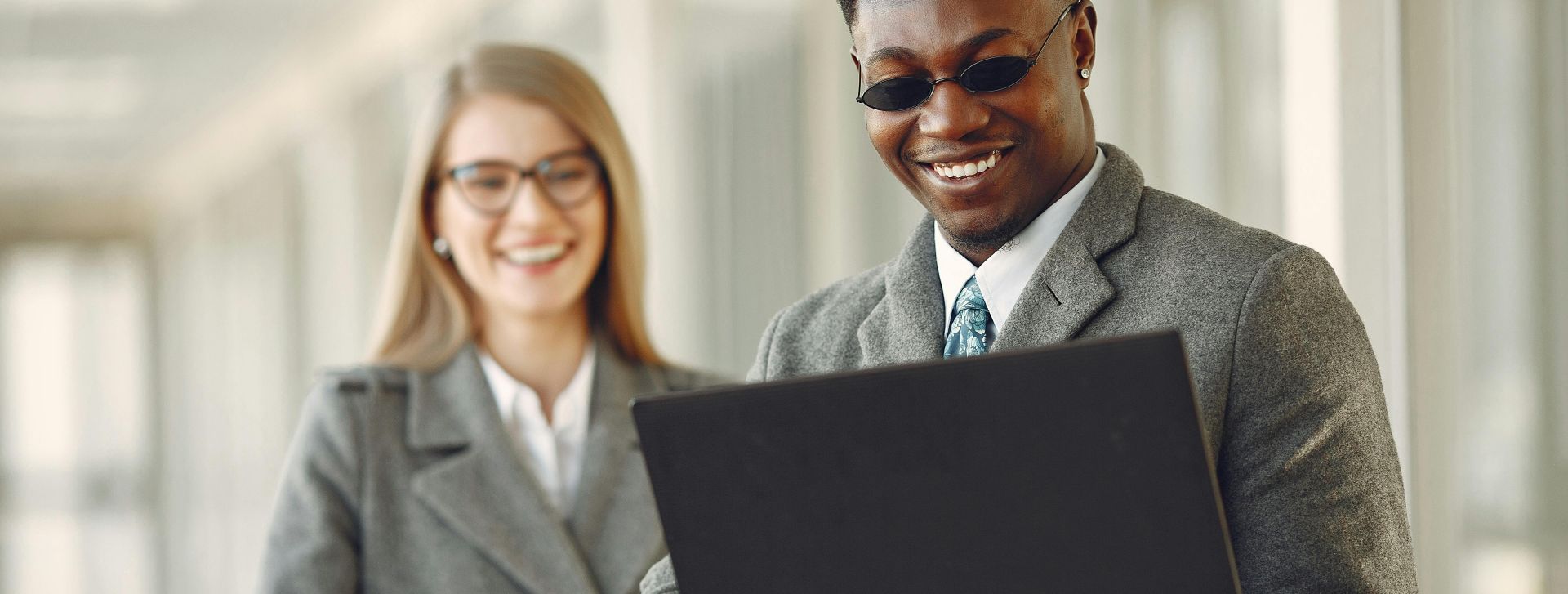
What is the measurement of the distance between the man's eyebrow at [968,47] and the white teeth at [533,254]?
4.02 feet

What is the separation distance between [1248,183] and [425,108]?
1285mm

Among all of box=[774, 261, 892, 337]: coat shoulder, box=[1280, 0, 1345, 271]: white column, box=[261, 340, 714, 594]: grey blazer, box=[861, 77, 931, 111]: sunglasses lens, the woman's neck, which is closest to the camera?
box=[861, 77, 931, 111]: sunglasses lens

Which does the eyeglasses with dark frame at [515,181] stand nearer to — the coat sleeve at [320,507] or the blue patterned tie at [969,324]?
the coat sleeve at [320,507]

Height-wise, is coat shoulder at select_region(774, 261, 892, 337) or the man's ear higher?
the man's ear

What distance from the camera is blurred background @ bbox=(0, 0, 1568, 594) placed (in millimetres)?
1811

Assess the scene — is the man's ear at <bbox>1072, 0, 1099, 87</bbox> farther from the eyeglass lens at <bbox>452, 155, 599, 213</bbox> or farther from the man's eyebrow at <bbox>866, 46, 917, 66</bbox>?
the eyeglass lens at <bbox>452, 155, 599, 213</bbox>

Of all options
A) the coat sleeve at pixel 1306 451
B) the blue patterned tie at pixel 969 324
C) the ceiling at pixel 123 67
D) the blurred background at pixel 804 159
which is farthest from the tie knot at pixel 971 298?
the ceiling at pixel 123 67

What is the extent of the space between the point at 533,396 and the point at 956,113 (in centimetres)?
133

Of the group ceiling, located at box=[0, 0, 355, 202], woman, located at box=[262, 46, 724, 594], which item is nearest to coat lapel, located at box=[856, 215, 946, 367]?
woman, located at box=[262, 46, 724, 594]

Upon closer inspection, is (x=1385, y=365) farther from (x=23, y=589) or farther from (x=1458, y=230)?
(x=23, y=589)

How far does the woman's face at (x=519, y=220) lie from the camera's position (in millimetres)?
2230

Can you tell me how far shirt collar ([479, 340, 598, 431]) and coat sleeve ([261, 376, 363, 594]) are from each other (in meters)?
0.21

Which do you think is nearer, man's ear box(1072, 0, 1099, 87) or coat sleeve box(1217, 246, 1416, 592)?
coat sleeve box(1217, 246, 1416, 592)

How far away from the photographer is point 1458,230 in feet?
6.00
